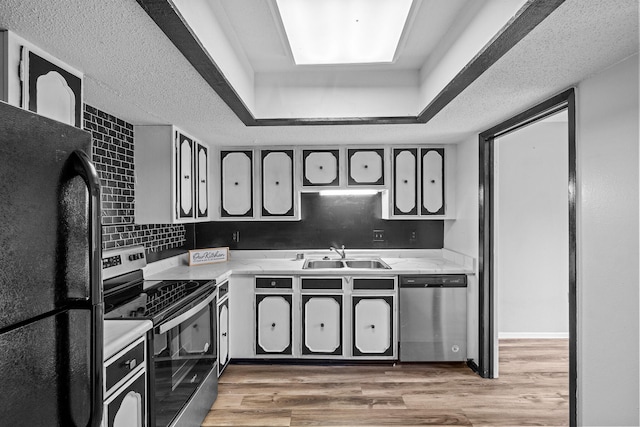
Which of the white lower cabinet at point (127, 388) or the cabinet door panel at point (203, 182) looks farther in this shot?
the cabinet door panel at point (203, 182)

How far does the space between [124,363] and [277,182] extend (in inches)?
95.5

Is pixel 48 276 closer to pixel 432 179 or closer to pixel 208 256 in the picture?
pixel 208 256

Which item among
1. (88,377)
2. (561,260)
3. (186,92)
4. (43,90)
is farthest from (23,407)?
(561,260)

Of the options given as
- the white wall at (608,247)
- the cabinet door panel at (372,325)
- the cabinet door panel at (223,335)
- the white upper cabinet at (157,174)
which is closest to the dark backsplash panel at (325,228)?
the cabinet door panel at (372,325)

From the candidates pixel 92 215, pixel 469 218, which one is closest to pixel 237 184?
pixel 469 218

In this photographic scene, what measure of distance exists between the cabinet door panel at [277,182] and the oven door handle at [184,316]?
130cm

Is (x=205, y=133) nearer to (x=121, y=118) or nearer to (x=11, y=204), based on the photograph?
(x=121, y=118)

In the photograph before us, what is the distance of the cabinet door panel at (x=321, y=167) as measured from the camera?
12.5 ft

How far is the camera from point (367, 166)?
3789mm

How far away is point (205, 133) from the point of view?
3188 millimetres

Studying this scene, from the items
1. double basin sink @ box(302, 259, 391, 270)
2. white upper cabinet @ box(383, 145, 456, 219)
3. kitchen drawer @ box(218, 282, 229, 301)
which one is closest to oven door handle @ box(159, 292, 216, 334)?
kitchen drawer @ box(218, 282, 229, 301)

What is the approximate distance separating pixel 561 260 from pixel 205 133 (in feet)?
12.2

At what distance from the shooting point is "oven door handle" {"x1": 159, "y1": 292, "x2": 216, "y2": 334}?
1.94 meters

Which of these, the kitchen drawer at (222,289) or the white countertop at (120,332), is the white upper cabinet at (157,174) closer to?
the kitchen drawer at (222,289)
